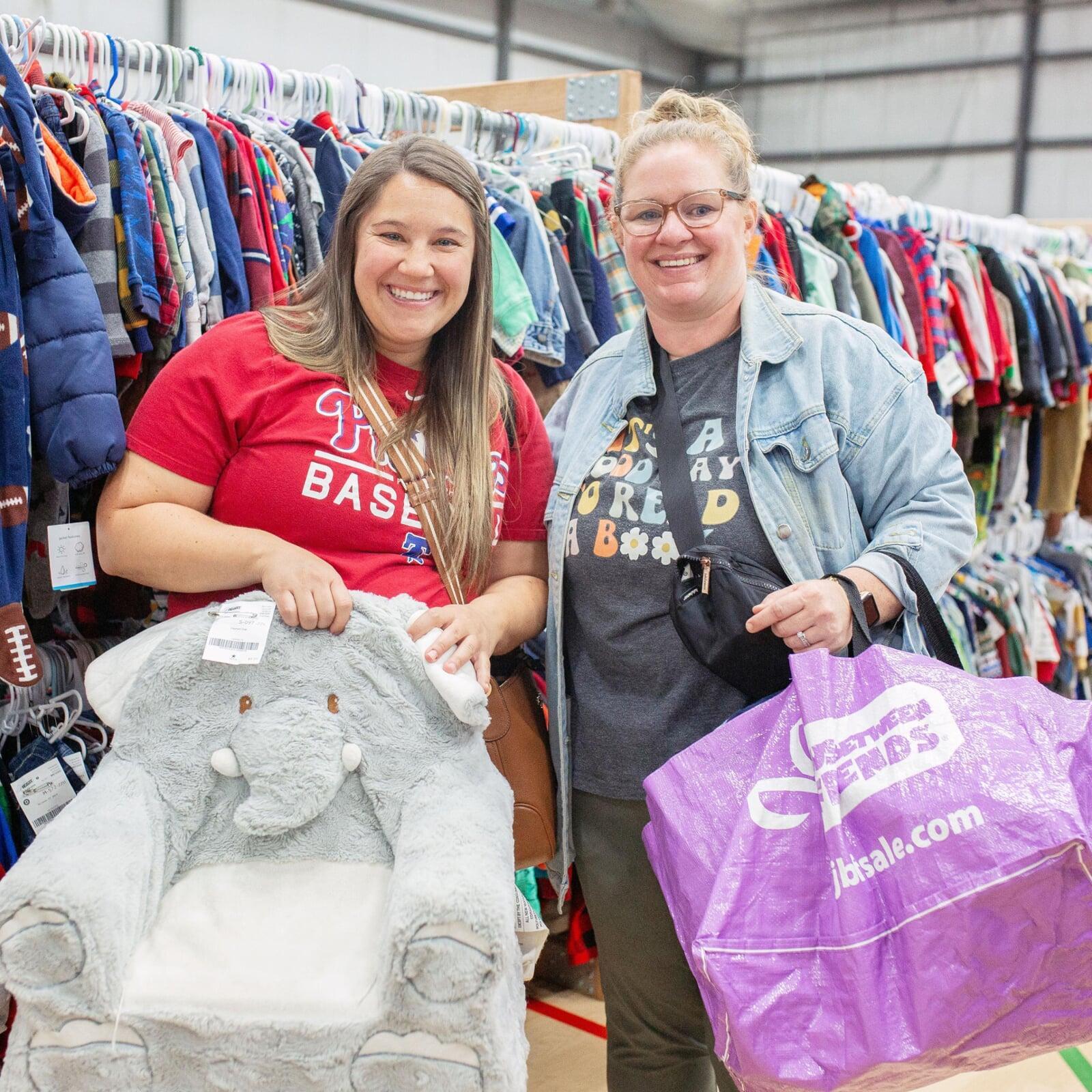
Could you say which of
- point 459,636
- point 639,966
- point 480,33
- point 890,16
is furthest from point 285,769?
point 890,16

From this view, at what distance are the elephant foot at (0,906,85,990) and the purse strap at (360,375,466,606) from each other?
2.13 ft

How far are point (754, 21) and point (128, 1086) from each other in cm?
1136

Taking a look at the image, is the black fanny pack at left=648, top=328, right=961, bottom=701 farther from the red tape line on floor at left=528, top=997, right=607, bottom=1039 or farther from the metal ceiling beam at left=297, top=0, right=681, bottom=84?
the metal ceiling beam at left=297, top=0, right=681, bottom=84

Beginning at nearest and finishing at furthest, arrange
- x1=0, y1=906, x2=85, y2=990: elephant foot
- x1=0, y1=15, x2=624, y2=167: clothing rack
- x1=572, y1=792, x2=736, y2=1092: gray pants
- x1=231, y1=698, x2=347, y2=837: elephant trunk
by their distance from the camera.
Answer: x1=0, y1=906, x2=85, y2=990: elephant foot, x1=231, y1=698, x2=347, y2=837: elephant trunk, x1=572, y1=792, x2=736, y2=1092: gray pants, x1=0, y1=15, x2=624, y2=167: clothing rack

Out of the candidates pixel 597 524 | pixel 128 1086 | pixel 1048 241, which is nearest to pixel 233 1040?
pixel 128 1086

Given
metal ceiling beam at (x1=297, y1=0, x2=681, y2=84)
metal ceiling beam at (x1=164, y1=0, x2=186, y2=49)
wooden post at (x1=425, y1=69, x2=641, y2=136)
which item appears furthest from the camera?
metal ceiling beam at (x1=297, y1=0, x2=681, y2=84)

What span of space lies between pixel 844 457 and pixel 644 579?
1.10 feet

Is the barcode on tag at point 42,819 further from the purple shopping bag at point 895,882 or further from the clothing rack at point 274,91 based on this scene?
the clothing rack at point 274,91

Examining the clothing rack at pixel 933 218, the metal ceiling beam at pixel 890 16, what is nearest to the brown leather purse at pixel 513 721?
the clothing rack at pixel 933 218

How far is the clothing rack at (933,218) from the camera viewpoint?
11.1 feet

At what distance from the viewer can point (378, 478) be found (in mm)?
1520

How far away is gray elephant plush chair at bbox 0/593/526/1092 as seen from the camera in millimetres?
1161

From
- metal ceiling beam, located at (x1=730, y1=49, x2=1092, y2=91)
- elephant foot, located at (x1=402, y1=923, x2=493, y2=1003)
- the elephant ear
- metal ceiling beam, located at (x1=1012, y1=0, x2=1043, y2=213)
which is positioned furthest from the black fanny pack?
metal ceiling beam, located at (x1=1012, y1=0, x2=1043, y2=213)

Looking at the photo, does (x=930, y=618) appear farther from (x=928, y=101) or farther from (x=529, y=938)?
(x=928, y=101)
